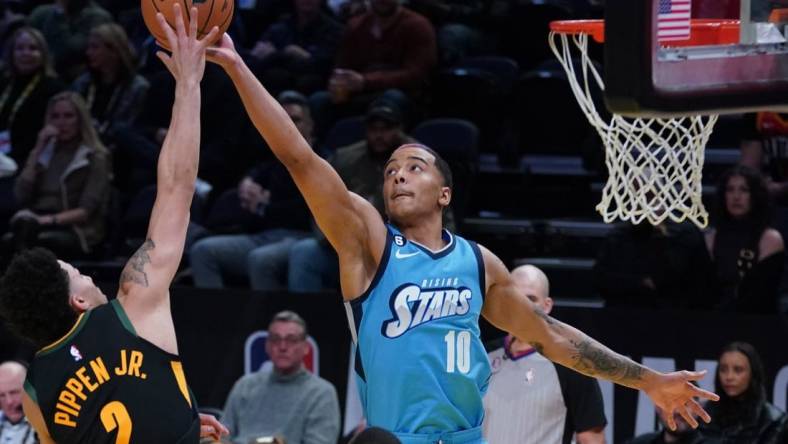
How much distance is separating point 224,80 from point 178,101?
6316mm

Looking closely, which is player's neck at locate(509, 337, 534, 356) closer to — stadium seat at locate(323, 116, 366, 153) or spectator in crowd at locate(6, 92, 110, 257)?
stadium seat at locate(323, 116, 366, 153)

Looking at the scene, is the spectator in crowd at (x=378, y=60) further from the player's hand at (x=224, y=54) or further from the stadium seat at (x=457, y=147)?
the player's hand at (x=224, y=54)

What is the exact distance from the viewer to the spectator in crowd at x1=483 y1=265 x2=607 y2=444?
654cm

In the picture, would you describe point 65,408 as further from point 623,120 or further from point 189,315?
point 189,315

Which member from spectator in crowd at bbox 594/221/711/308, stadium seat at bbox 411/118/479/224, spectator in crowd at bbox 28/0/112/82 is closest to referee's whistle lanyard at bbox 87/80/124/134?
spectator in crowd at bbox 28/0/112/82

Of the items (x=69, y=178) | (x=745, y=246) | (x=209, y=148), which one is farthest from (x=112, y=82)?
(x=745, y=246)

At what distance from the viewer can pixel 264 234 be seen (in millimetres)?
9492

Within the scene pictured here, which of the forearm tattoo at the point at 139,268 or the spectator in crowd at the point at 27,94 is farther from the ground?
the spectator in crowd at the point at 27,94

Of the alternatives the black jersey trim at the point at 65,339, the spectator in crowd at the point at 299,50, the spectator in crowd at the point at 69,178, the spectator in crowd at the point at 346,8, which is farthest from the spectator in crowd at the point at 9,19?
the black jersey trim at the point at 65,339

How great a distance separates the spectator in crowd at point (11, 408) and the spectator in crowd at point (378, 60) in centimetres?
309

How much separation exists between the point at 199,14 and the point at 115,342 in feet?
3.66

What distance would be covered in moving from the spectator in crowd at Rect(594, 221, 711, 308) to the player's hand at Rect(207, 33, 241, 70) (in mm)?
4321

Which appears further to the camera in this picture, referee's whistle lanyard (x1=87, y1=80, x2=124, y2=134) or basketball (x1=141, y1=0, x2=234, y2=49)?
referee's whistle lanyard (x1=87, y1=80, x2=124, y2=134)

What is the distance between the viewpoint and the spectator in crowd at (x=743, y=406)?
293 inches
